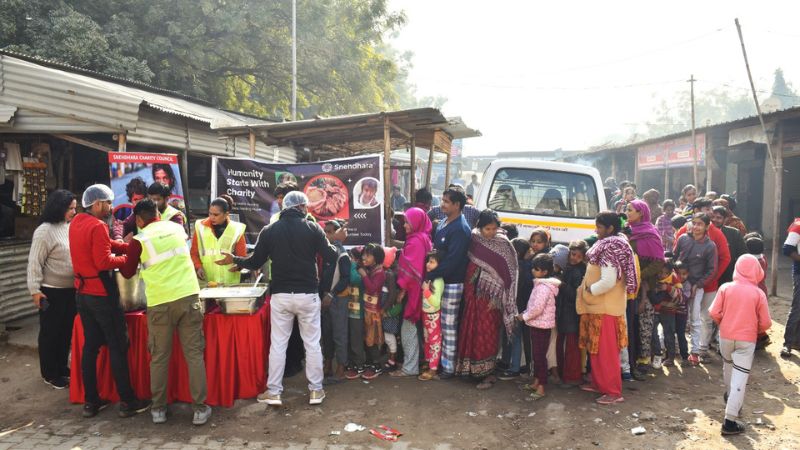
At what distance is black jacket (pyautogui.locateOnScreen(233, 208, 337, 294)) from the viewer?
15.5 ft

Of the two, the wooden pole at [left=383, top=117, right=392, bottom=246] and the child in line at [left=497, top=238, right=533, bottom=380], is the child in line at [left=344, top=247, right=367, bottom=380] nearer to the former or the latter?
the wooden pole at [left=383, top=117, right=392, bottom=246]

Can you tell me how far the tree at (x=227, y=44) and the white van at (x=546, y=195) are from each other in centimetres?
1124

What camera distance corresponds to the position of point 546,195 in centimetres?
756

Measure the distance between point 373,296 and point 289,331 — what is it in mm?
946

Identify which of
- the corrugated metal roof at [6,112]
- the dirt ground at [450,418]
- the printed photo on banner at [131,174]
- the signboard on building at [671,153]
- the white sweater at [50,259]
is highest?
the signboard on building at [671,153]

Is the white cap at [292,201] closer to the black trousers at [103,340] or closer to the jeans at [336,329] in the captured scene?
the jeans at [336,329]

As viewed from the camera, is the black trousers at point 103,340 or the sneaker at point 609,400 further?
the sneaker at point 609,400

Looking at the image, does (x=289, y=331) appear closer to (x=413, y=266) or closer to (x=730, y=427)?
(x=413, y=266)

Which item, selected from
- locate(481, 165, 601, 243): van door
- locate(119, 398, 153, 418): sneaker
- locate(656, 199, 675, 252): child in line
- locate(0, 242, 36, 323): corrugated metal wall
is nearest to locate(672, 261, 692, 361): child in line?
locate(481, 165, 601, 243): van door

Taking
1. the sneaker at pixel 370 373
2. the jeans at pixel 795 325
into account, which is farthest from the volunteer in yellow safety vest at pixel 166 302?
the jeans at pixel 795 325

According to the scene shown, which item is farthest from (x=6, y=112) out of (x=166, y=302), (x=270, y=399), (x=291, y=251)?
(x=270, y=399)

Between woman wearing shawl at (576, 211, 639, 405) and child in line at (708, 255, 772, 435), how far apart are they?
764 mm

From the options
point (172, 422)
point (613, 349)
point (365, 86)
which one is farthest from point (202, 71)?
point (613, 349)

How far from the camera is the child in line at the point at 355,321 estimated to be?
214 inches
